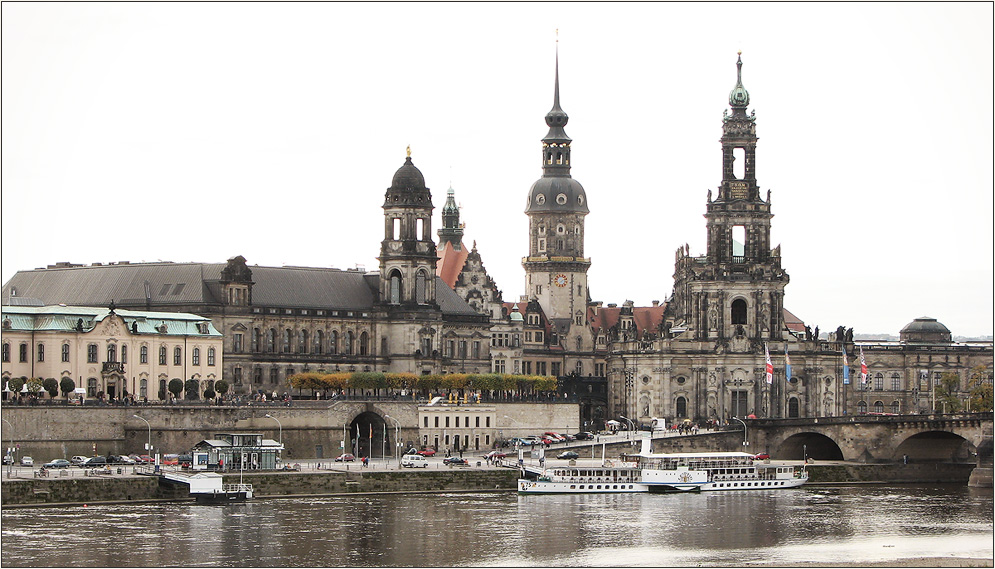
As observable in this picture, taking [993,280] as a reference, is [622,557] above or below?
below

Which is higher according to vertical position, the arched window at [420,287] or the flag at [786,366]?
the arched window at [420,287]

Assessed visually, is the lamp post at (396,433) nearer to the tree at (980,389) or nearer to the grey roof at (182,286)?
the grey roof at (182,286)

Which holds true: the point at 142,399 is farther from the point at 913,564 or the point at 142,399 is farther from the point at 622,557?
the point at 913,564

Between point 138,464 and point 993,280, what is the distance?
187 ft

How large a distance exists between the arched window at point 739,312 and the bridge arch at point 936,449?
2848 cm

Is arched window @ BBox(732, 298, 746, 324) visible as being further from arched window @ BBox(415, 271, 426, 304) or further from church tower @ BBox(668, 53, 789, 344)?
arched window @ BBox(415, 271, 426, 304)

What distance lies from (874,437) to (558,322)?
5189cm

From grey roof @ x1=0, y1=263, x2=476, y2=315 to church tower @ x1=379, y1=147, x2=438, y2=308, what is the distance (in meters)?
2.92

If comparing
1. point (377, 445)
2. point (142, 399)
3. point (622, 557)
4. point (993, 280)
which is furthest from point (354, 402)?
point (993, 280)

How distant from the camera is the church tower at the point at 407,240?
6545 inches

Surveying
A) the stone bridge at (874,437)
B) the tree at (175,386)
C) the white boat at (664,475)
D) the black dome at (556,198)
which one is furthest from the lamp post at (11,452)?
the black dome at (556,198)

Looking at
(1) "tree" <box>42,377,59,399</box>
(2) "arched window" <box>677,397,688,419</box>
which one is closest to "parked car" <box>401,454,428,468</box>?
(1) "tree" <box>42,377,59,399</box>

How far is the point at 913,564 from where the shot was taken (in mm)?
99438

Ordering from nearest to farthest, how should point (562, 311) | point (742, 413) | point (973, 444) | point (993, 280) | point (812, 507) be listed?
1. point (993, 280)
2. point (812, 507)
3. point (973, 444)
4. point (742, 413)
5. point (562, 311)
